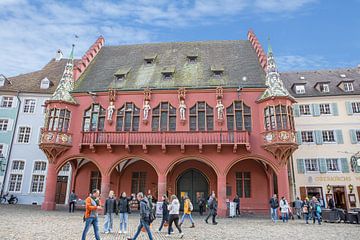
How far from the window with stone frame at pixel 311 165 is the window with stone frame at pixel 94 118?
19.8 metres

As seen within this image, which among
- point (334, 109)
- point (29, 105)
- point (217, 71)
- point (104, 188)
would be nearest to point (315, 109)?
point (334, 109)

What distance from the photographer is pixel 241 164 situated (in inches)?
931

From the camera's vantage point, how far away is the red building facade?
840 inches

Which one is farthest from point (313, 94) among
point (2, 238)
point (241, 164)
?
point (2, 238)

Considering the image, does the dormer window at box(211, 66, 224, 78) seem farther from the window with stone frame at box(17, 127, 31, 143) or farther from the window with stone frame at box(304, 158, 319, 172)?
the window with stone frame at box(17, 127, 31, 143)

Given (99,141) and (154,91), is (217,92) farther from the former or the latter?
(99,141)

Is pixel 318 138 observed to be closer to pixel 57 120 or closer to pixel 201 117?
pixel 201 117

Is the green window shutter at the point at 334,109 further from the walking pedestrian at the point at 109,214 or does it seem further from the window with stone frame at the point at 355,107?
the walking pedestrian at the point at 109,214

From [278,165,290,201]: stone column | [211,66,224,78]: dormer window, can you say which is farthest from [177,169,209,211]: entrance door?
[211,66,224,78]: dormer window

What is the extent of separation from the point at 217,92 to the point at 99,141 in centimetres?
1030

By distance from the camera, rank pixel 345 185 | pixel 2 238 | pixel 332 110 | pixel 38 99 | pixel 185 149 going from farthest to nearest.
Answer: pixel 38 99 → pixel 332 110 → pixel 345 185 → pixel 185 149 → pixel 2 238

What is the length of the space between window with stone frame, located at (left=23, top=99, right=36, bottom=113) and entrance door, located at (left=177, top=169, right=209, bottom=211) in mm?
18231

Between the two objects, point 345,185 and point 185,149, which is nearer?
point 185,149

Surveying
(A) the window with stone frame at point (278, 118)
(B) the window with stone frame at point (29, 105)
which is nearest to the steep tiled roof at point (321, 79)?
(A) the window with stone frame at point (278, 118)
